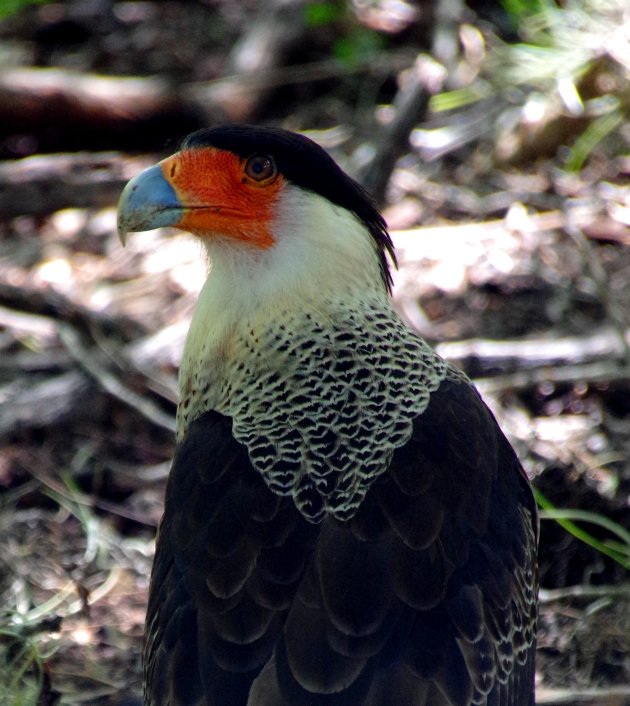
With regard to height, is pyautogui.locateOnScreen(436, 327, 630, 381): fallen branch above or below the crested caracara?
below

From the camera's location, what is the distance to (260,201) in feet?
13.4

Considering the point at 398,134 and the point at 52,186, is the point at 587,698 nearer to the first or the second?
the point at 398,134

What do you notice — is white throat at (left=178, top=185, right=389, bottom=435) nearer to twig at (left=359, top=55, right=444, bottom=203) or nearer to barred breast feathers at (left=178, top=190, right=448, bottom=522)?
barred breast feathers at (left=178, top=190, right=448, bottom=522)

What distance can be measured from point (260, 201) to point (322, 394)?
0.67 m

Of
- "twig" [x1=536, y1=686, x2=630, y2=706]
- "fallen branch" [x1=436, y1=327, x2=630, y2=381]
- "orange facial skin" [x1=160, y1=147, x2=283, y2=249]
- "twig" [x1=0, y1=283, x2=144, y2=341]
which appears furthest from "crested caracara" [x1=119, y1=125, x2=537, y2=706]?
"twig" [x1=0, y1=283, x2=144, y2=341]

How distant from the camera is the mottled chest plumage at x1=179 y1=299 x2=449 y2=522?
3787 millimetres

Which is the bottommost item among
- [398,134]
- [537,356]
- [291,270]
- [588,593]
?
[588,593]

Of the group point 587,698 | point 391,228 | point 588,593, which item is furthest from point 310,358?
point 391,228

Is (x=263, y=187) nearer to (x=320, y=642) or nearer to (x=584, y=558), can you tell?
(x=320, y=642)

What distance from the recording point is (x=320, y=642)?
3.40 m

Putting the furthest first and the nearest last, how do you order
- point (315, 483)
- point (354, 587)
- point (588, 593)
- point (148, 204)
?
point (588, 593) → point (148, 204) → point (315, 483) → point (354, 587)

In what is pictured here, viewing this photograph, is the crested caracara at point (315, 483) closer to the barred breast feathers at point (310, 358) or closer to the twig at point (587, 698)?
the barred breast feathers at point (310, 358)

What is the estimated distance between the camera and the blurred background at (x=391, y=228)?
5258 millimetres

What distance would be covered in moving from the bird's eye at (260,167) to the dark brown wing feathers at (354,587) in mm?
823
